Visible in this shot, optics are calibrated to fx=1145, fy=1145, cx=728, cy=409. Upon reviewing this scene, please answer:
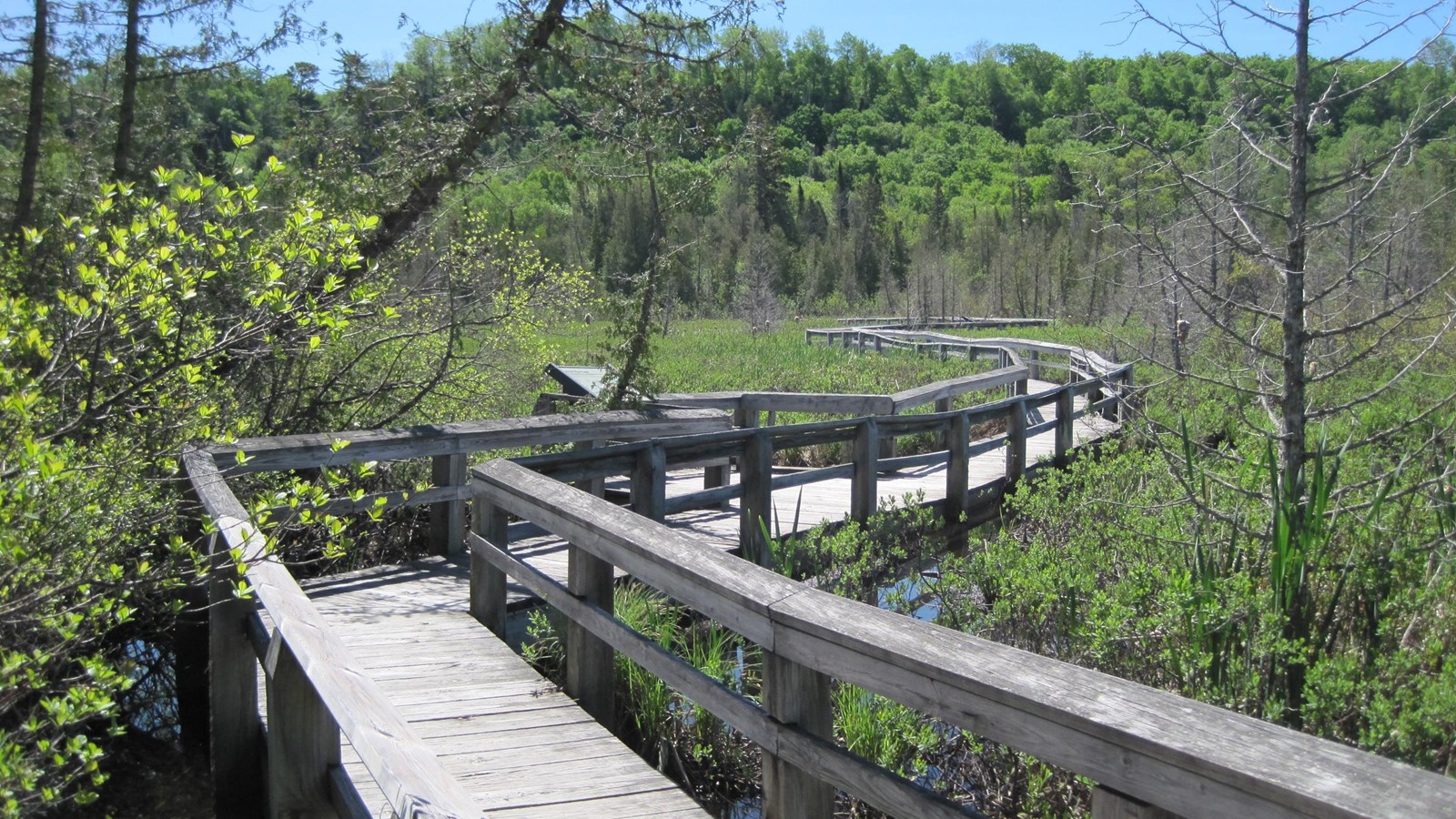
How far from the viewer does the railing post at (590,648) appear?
448 centimetres

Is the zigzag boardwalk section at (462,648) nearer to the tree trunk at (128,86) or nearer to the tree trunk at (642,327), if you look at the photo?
the tree trunk at (642,327)

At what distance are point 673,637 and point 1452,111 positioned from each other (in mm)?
4549

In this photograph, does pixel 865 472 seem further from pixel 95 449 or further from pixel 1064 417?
pixel 95 449

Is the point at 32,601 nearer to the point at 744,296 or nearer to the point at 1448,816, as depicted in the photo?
the point at 1448,816

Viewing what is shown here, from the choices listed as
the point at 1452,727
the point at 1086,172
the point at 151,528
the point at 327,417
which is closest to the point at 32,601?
the point at 151,528

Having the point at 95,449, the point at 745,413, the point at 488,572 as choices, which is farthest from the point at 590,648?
the point at 745,413

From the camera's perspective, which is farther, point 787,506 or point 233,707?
point 787,506

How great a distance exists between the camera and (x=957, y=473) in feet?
29.7

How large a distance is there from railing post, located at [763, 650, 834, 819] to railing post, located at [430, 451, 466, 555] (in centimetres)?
432

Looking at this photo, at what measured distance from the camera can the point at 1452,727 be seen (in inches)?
133

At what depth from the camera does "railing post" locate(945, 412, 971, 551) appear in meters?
8.95

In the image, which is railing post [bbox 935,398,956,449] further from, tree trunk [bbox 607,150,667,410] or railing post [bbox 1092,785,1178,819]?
railing post [bbox 1092,785,1178,819]

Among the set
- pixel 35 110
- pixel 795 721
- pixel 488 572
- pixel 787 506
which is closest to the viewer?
pixel 795 721

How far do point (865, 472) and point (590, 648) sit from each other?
3.68 meters
